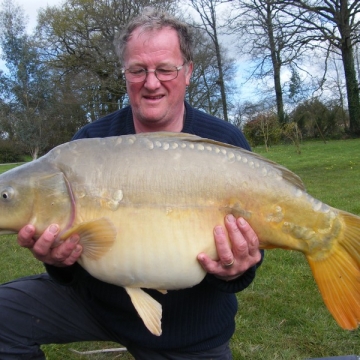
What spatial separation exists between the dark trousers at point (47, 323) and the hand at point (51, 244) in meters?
0.61

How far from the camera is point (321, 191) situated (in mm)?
7613

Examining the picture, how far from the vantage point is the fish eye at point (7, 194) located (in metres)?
1.71

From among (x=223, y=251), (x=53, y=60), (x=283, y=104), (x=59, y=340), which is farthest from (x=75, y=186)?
(x=283, y=104)

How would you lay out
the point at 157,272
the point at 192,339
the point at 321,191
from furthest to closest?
the point at 321,191, the point at 192,339, the point at 157,272

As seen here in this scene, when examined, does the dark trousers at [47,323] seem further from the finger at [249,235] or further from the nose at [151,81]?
the nose at [151,81]

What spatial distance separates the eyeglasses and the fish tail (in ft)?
3.38

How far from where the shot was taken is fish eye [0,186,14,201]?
171 centimetres

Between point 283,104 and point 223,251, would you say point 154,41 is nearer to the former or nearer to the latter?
point 223,251

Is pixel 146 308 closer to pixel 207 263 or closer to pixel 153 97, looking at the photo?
→ pixel 207 263

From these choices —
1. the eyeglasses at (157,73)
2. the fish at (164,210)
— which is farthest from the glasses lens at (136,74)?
the fish at (164,210)

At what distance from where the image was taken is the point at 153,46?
7.27 feet

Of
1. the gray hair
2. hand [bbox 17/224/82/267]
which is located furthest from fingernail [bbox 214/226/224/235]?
the gray hair

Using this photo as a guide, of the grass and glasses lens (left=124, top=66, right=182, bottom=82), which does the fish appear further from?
the grass

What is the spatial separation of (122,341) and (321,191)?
5.98 metres
